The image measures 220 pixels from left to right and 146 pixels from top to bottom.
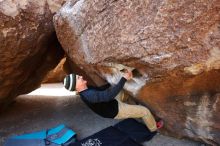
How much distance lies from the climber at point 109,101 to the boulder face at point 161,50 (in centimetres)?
15

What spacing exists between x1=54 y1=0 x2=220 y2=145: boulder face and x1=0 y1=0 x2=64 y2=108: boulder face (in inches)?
23.9

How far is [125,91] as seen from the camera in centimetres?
487

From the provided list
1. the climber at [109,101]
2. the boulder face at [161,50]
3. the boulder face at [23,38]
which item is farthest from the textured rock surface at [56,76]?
the climber at [109,101]

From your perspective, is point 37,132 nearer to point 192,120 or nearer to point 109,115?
point 109,115

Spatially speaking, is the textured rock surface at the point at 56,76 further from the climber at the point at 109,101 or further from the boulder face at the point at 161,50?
the climber at the point at 109,101

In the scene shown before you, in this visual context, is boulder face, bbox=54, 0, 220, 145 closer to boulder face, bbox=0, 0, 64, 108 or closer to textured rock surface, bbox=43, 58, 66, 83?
boulder face, bbox=0, 0, 64, 108

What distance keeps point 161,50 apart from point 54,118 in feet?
11.2

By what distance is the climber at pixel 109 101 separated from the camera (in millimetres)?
4219

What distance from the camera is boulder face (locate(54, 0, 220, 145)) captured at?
3488mm

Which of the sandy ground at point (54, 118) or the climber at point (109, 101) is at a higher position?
the climber at point (109, 101)

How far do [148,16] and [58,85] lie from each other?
7696 millimetres

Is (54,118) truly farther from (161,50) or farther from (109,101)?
(161,50)

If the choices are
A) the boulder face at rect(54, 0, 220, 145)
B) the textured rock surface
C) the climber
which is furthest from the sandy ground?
the textured rock surface

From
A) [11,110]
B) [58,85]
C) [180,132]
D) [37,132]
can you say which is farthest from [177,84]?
[58,85]
